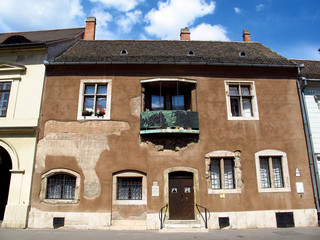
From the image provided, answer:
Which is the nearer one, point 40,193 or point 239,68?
point 40,193

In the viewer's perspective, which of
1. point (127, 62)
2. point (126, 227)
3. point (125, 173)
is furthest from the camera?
point (127, 62)

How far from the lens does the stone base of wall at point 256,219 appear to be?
940 cm

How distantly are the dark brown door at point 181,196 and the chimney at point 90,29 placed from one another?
425 inches

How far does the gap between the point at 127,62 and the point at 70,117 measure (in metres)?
3.81

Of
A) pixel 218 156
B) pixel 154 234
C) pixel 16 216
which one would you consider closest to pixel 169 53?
pixel 218 156

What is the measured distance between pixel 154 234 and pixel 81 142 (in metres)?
5.09

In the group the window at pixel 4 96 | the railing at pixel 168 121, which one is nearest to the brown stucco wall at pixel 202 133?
the railing at pixel 168 121

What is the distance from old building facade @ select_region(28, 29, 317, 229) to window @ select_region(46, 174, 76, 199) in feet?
0.14

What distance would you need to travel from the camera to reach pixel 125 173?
9867mm

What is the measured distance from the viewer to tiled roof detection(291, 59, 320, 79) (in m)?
11.5

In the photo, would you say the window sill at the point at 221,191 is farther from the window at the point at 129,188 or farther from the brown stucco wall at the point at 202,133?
the window at the point at 129,188

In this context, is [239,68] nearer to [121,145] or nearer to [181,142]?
[181,142]

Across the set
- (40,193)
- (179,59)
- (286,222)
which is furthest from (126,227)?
(179,59)

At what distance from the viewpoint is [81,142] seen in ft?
33.2
